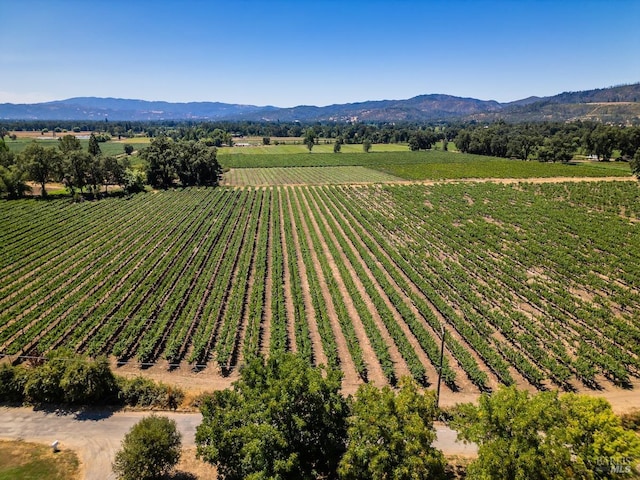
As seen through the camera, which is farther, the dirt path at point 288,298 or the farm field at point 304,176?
the farm field at point 304,176

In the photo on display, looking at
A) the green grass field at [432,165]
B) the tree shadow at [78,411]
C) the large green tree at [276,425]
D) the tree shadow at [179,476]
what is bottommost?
the tree shadow at [179,476]

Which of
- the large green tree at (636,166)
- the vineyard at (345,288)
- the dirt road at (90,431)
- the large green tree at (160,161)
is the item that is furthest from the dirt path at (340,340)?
the large green tree at (636,166)

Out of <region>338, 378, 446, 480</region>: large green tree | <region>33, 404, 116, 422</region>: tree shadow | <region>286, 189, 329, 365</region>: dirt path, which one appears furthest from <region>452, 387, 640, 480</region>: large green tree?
<region>33, 404, 116, 422</region>: tree shadow

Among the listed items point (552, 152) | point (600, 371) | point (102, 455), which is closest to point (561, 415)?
point (600, 371)

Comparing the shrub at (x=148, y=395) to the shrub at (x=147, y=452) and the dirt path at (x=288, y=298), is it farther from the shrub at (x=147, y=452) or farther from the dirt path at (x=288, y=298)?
the dirt path at (x=288, y=298)

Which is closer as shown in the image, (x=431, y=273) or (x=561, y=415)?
(x=561, y=415)

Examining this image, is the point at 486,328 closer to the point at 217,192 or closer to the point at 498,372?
the point at 498,372
